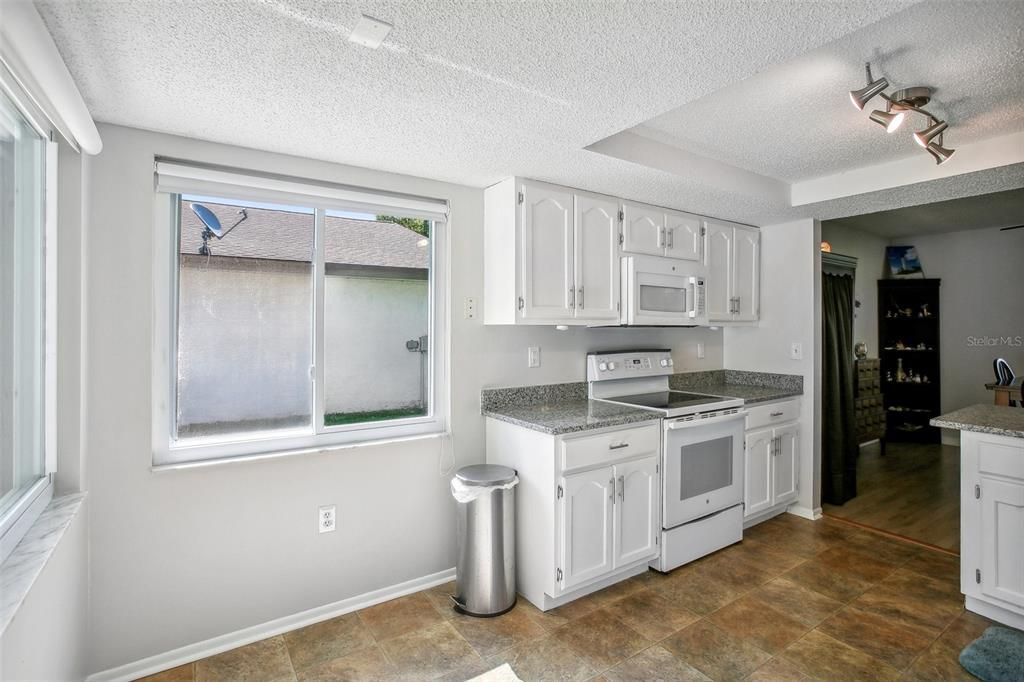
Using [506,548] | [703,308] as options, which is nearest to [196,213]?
[506,548]

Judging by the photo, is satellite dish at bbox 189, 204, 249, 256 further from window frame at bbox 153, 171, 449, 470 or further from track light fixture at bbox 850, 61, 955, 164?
track light fixture at bbox 850, 61, 955, 164

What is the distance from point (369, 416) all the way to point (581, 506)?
1.17m

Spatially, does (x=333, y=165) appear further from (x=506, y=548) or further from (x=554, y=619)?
(x=554, y=619)

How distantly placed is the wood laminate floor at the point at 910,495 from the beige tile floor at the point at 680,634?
593 millimetres

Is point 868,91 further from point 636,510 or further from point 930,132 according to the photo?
point 636,510

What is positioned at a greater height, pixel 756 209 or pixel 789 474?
pixel 756 209

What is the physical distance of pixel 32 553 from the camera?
1379 mm

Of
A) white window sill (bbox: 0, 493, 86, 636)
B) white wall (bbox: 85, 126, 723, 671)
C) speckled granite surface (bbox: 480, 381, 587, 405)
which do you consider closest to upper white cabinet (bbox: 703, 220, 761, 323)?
speckled granite surface (bbox: 480, 381, 587, 405)

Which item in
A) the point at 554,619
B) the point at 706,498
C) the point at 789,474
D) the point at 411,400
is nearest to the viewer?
the point at 554,619

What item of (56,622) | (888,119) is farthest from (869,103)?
(56,622)

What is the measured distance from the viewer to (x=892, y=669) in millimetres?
2027

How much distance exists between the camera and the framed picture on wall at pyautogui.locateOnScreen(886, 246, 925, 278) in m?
5.87

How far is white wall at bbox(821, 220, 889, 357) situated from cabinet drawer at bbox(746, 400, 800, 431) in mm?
2471

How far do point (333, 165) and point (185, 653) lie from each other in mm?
2197
